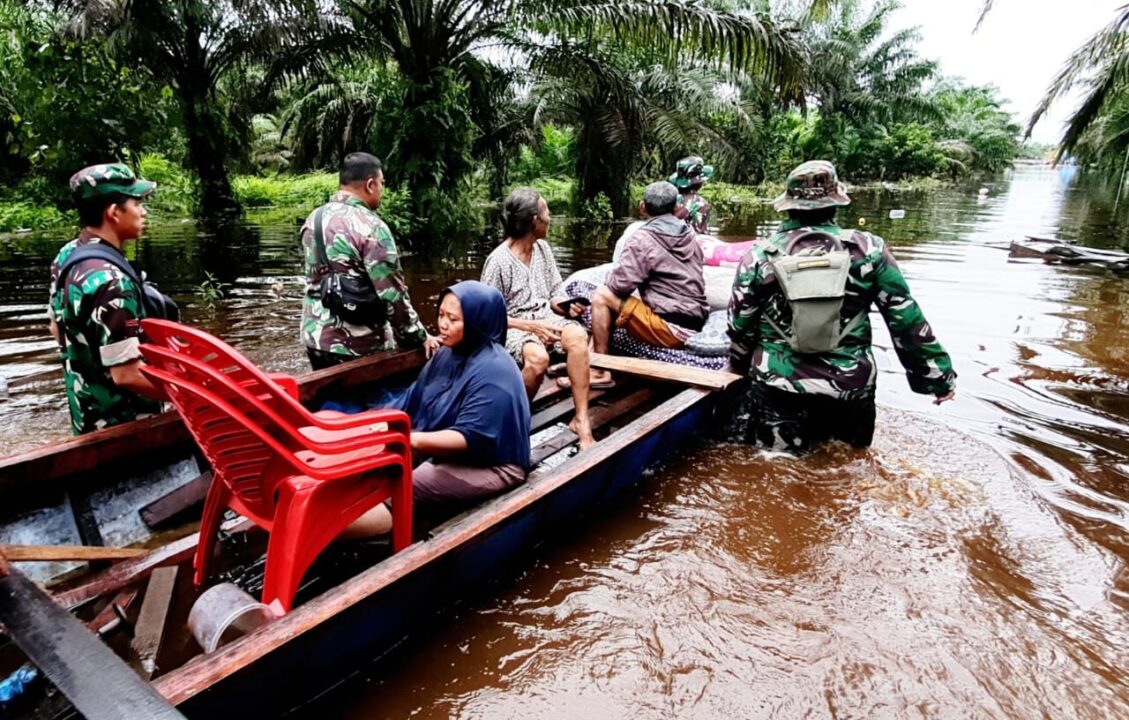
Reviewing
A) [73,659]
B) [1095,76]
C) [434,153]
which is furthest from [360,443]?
[1095,76]

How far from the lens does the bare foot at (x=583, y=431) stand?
3.84m

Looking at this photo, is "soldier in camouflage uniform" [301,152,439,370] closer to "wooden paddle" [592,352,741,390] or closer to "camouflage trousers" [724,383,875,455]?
"wooden paddle" [592,352,741,390]

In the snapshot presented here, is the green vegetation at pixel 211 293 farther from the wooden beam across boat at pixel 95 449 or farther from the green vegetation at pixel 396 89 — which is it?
the wooden beam across boat at pixel 95 449

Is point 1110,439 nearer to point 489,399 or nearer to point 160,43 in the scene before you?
point 489,399

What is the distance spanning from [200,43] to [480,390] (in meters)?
13.5

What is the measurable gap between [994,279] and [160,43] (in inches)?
565

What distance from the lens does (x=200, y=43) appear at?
12.6 m

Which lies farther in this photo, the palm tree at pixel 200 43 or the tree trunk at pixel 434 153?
the tree trunk at pixel 434 153

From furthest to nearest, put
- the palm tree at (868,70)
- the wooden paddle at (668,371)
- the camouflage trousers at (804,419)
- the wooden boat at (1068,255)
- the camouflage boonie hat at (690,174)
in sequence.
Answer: the palm tree at (868,70) < the wooden boat at (1068,255) < the camouflage boonie hat at (690,174) < the wooden paddle at (668,371) < the camouflage trousers at (804,419)

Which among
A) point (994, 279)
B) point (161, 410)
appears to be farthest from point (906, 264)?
point (161, 410)

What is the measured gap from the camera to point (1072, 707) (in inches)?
91.0

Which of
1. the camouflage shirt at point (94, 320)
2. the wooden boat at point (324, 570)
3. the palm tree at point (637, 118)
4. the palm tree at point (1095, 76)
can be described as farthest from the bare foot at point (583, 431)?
the palm tree at point (1095, 76)

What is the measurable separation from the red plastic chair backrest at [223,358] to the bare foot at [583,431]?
1993 millimetres

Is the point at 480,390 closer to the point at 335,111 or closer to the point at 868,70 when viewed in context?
the point at 335,111
